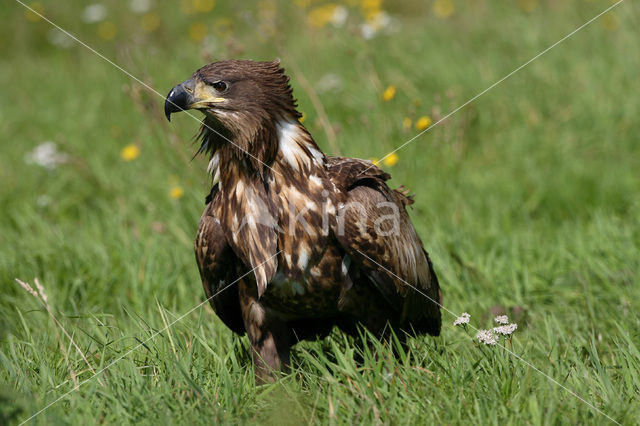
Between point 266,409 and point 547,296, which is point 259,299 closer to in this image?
point 266,409

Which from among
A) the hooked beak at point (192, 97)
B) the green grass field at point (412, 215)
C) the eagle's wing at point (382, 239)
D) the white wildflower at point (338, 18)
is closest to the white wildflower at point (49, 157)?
the green grass field at point (412, 215)

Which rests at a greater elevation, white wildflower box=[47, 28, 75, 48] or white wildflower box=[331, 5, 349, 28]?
white wildflower box=[47, 28, 75, 48]

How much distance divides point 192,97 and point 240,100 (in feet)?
0.62

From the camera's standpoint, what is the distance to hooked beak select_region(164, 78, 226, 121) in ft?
9.83

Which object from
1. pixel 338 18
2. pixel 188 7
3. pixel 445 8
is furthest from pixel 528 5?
pixel 188 7

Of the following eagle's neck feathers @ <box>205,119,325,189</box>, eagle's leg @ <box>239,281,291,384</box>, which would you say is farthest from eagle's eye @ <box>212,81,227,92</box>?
eagle's leg @ <box>239,281,291,384</box>

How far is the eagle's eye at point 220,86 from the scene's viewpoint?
300cm

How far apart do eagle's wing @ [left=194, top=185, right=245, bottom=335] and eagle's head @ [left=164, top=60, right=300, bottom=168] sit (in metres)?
0.31

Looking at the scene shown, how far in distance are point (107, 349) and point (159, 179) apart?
9.42 ft

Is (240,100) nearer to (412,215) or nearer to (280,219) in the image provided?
(280,219)

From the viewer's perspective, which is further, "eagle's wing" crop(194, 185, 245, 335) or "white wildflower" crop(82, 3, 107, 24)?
"white wildflower" crop(82, 3, 107, 24)

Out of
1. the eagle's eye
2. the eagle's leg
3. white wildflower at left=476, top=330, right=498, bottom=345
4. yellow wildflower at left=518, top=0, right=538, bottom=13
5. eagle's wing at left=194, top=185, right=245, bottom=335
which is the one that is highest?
the eagle's eye

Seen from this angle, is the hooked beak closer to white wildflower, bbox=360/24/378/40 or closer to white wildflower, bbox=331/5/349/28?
white wildflower, bbox=360/24/378/40

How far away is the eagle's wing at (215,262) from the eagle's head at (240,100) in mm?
311
